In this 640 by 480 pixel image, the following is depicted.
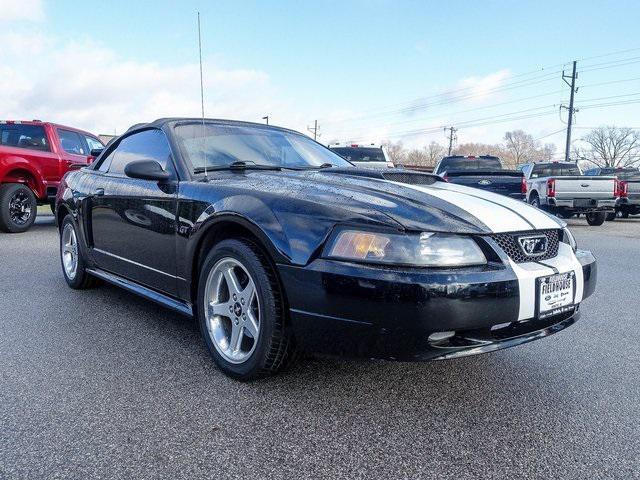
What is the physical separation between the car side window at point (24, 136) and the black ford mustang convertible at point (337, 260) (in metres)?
7.17

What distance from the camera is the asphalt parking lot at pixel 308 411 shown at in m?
1.94

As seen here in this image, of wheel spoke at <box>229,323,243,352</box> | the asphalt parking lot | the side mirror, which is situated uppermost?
the side mirror

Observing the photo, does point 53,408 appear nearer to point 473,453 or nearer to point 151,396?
point 151,396

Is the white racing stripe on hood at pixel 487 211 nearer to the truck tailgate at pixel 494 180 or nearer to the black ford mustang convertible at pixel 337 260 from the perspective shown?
the black ford mustang convertible at pixel 337 260

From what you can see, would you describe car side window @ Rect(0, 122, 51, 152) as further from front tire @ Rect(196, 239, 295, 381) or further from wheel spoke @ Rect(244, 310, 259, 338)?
wheel spoke @ Rect(244, 310, 259, 338)

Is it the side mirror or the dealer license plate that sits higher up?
the side mirror

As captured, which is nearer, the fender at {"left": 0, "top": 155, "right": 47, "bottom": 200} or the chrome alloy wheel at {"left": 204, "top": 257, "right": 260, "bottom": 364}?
the chrome alloy wheel at {"left": 204, "top": 257, "right": 260, "bottom": 364}

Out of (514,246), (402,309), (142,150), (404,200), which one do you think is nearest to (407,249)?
(402,309)

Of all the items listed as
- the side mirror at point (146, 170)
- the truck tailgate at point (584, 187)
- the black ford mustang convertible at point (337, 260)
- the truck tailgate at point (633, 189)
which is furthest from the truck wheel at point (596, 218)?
the side mirror at point (146, 170)

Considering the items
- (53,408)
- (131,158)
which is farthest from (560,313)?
(131,158)

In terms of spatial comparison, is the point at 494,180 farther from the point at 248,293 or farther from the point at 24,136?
the point at 248,293

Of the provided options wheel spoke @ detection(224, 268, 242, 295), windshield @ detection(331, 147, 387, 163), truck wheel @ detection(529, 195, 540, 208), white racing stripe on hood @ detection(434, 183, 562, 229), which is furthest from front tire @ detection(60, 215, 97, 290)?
truck wheel @ detection(529, 195, 540, 208)

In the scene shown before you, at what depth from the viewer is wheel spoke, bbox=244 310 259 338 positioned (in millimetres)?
2615

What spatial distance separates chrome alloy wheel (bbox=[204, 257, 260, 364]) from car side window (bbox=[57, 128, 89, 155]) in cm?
833
